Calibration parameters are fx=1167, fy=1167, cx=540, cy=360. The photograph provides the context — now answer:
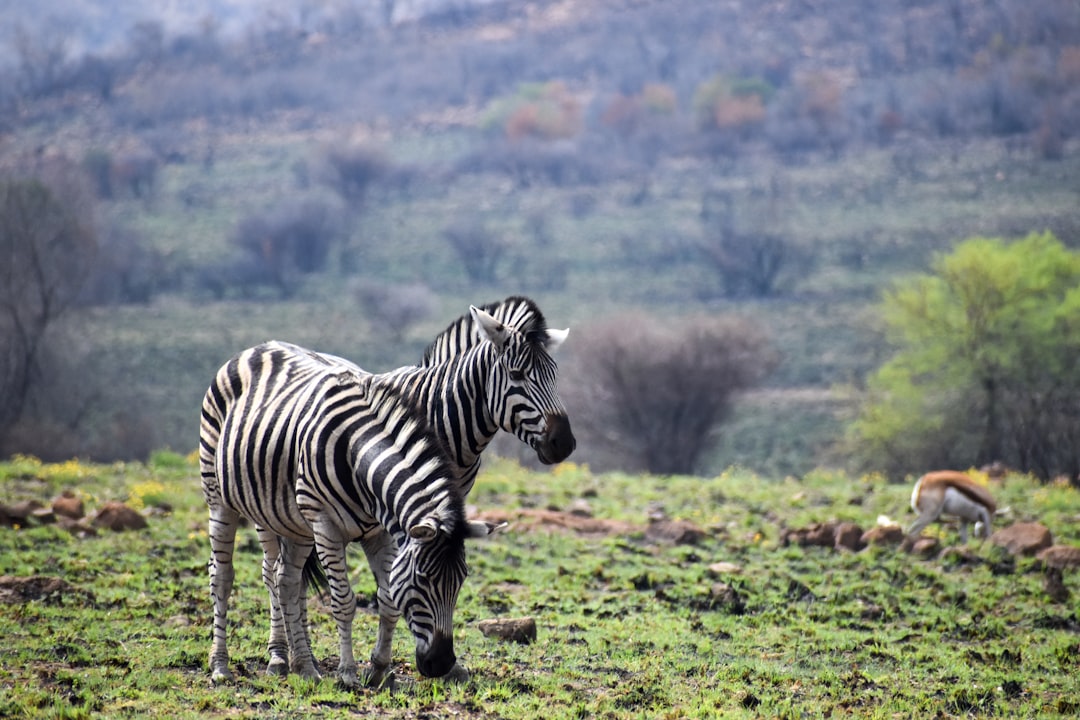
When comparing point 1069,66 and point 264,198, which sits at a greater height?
point 1069,66

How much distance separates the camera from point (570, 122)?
109062mm

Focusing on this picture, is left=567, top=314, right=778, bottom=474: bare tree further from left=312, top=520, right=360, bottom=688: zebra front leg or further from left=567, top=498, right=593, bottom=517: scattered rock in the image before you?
left=312, top=520, right=360, bottom=688: zebra front leg

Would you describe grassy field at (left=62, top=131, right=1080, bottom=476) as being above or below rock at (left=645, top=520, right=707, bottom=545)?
above

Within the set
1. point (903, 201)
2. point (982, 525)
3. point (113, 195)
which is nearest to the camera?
point (982, 525)

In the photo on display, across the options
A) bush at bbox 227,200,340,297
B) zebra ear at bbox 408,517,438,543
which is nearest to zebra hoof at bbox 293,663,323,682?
zebra ear at bbox 408,517,438,543

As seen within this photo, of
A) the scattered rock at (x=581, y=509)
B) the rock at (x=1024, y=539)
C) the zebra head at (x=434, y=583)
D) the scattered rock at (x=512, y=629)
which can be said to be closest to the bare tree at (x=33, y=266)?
the scattered rock at (x=581, y=509)

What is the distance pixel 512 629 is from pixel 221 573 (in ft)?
8.48

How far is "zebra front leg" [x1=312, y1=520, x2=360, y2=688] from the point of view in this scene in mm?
7598

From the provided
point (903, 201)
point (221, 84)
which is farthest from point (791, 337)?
point (221, 84)

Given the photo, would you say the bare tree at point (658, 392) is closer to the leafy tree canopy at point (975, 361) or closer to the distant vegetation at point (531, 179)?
the distant vegetation at point (531, 179)

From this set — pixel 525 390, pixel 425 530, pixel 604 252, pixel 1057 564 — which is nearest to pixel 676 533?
pixel 1057 564

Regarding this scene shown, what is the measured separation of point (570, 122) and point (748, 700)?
103822 mm

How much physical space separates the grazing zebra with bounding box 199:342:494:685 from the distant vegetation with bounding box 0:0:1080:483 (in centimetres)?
2867

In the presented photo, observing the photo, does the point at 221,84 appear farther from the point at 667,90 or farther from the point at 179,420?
the point at 179,420
